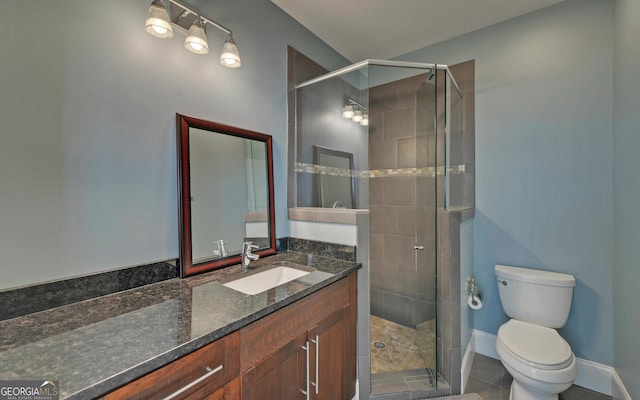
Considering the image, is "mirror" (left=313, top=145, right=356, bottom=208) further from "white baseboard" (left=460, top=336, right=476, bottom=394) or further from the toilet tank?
"white baseboard" (left=460, top=336, right=476, bottom=394)

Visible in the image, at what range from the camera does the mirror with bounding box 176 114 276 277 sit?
52.7 inches

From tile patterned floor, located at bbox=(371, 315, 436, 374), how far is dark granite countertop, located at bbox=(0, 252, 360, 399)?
118cm

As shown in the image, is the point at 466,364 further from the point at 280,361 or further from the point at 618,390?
the point at 280,361

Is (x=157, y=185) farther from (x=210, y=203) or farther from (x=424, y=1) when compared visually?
(x=424, y=1)

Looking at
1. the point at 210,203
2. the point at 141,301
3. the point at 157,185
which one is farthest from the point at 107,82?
the point at 141,301

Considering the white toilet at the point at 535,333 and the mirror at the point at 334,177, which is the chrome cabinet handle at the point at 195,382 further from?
the white toilet at the point at 535,333

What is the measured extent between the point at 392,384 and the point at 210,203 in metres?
1.72

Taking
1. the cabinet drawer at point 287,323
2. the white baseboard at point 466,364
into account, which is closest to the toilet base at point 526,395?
the white baseboard at point 466,364

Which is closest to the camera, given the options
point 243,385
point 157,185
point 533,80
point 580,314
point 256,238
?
point 243,385

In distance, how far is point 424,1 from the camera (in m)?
1.88

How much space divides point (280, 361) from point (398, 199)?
181 cm

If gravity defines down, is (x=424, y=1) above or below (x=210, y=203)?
above

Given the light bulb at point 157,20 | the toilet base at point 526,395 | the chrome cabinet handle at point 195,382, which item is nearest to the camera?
the chrome cabinet handle at point 195,382

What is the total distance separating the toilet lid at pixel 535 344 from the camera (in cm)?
145
